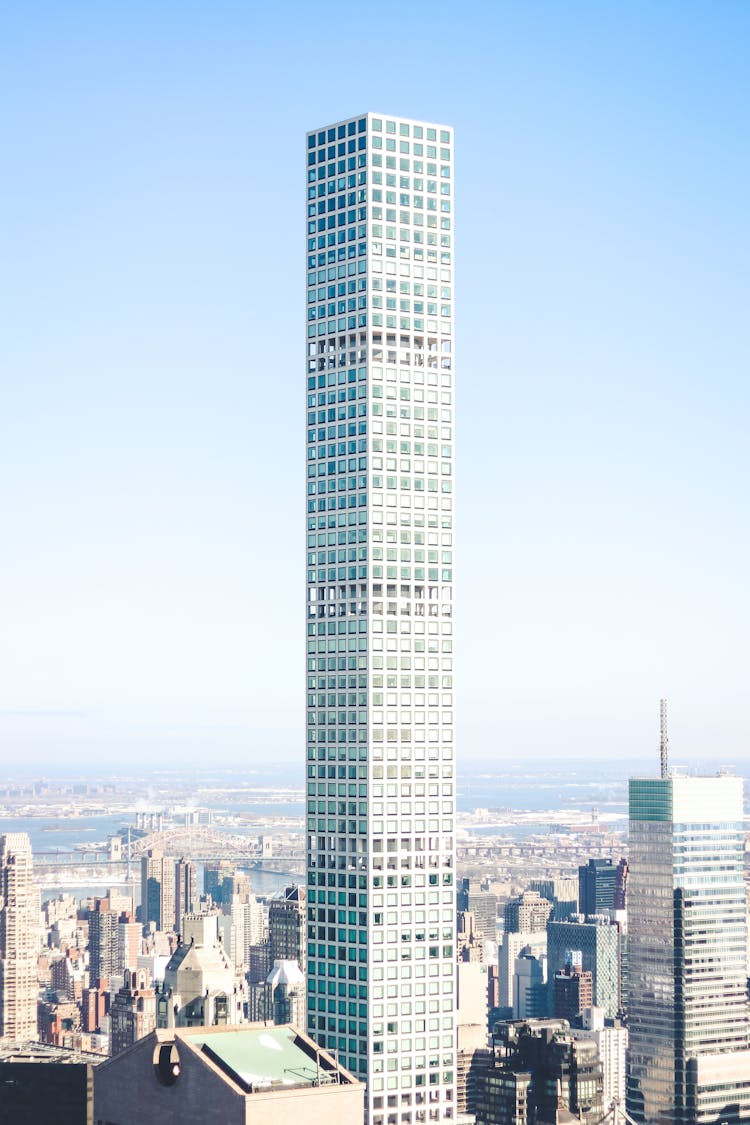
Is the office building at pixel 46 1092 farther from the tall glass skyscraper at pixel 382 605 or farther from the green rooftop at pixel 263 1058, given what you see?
the tall glass skyscraper at pixel 382 605

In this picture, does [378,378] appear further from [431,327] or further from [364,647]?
[364,647]

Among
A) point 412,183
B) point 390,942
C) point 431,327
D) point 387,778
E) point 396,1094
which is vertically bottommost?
point 396,1094

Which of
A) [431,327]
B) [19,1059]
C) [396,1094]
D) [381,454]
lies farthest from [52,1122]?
[431,327]

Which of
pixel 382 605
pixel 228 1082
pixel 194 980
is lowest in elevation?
pixel 228 1082

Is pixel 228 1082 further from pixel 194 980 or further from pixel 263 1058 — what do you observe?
pixel 194 980

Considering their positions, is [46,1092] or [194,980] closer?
[46,1092]

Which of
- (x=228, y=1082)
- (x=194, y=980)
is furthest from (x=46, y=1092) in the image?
(x=194, y=980)

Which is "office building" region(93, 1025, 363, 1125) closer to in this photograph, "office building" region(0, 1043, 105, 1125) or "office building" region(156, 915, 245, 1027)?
"office building" region(0, 1043, 105, 1125)
